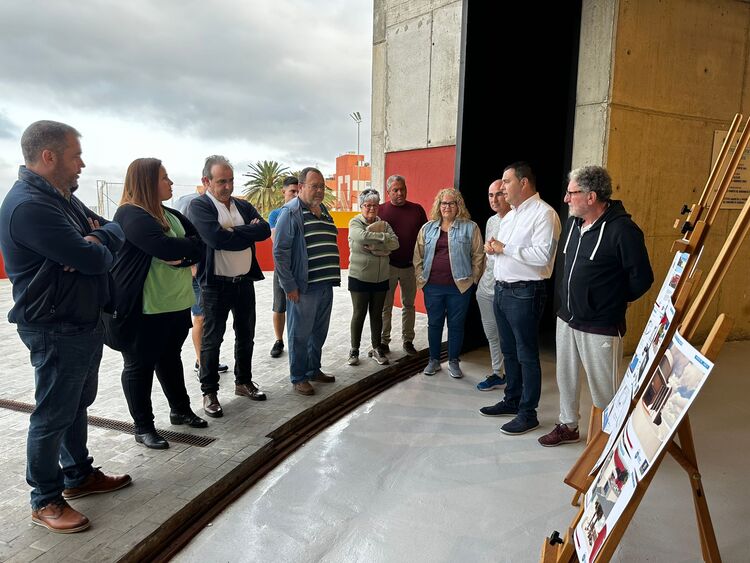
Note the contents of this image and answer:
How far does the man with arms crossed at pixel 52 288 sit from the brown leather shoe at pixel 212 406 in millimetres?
1079

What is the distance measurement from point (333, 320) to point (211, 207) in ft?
9.92

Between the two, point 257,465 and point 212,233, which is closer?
point 257,465

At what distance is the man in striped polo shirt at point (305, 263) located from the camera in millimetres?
3568

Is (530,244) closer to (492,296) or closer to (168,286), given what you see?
(492,296)

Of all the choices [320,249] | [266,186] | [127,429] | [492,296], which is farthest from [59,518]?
[266,186]

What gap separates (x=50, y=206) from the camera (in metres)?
2.02

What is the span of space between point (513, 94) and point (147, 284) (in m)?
3.79

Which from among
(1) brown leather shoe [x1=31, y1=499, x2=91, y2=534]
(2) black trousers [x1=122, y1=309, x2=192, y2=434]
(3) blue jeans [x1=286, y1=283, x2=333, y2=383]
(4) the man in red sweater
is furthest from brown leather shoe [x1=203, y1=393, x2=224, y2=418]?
(4) the man in red sweater

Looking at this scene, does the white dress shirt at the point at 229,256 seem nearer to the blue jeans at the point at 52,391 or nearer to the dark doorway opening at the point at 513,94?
the blue jeans at the point at 52,391

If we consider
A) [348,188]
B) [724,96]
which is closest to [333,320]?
[724,96]

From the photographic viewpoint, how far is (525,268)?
317cm

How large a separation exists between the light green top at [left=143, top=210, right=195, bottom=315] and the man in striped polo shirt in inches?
30.3

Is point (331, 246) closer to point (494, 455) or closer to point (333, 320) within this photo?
point (494, 455)

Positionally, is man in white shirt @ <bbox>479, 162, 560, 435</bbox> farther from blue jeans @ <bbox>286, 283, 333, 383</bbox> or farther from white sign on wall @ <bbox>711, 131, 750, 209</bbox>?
white sign on wall @ <bbox>711, 131, 750, 209</bbox>
